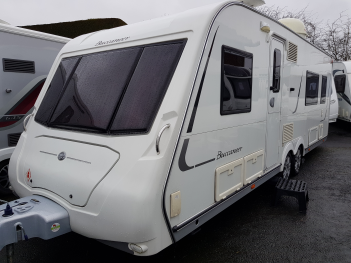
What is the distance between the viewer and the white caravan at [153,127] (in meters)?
2.35

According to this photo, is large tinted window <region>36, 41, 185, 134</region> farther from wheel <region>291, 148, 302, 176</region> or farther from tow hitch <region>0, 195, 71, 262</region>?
wheel <region>291, 148, 302, 176</region>

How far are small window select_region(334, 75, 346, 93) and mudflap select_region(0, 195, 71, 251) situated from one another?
1123cm

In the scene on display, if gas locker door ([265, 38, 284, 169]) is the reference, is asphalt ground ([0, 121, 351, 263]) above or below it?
below

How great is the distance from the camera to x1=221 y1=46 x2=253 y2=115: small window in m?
3.08

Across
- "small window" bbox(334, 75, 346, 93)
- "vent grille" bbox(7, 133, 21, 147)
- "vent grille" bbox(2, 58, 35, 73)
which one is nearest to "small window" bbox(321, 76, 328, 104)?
"small window" bbox(334, 75, 346, 93)

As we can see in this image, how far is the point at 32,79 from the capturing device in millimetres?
4816

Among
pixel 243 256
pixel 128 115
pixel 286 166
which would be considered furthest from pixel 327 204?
pixel 128 115

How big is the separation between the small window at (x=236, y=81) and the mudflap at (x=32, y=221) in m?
1.75

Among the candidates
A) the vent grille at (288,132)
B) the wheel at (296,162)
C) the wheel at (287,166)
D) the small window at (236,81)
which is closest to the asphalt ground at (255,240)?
the wheel at (287,166)

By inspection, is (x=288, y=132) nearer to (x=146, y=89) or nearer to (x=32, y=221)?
(x=146, y=89)

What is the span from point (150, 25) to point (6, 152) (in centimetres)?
297

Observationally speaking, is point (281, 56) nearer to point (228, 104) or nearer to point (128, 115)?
point (228, 104)

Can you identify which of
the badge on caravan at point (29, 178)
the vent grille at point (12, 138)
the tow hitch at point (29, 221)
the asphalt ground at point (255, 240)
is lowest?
the asphalt ground at point (255, 240)

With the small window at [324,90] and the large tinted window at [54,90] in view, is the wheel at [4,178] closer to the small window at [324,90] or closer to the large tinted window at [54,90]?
the large tinted window at [54,90]
